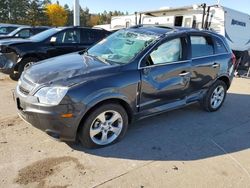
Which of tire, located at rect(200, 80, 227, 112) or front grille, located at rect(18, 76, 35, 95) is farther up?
front grille, located at rect(18, 76, 35, 95)

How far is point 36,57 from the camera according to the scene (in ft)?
25.1

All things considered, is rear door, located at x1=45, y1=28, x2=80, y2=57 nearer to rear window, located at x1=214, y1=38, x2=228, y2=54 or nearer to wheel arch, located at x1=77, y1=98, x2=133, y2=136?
rear window, located at x1=214, y1=38, x2=228, y2=54

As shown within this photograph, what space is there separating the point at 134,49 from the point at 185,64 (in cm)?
102

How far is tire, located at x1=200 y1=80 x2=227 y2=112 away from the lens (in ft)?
18.2

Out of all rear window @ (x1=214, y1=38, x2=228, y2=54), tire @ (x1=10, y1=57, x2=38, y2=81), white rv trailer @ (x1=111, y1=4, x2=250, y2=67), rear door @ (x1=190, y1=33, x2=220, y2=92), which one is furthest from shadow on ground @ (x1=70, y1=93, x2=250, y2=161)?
white rv trailer @ (x1=111, y1=4, x2=250, y2=67)

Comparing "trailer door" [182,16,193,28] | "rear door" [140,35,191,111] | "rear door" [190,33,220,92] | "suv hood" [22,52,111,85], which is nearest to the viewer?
"suv hood" [22,52,111,85]

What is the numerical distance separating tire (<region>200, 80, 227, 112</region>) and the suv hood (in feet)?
8.34

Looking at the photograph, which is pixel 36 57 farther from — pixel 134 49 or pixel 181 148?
pixel 181 148

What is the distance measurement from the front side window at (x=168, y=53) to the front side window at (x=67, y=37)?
438 centimetres

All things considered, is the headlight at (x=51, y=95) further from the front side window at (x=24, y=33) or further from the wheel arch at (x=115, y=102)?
the front side window at (x=24, y=33)

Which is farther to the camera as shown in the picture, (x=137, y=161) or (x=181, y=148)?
(x=181, y=148)

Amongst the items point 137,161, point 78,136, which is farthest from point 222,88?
point 78,136

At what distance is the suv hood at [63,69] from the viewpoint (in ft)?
11.8

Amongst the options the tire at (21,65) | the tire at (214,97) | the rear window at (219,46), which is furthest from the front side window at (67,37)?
the tire at (214,97)
